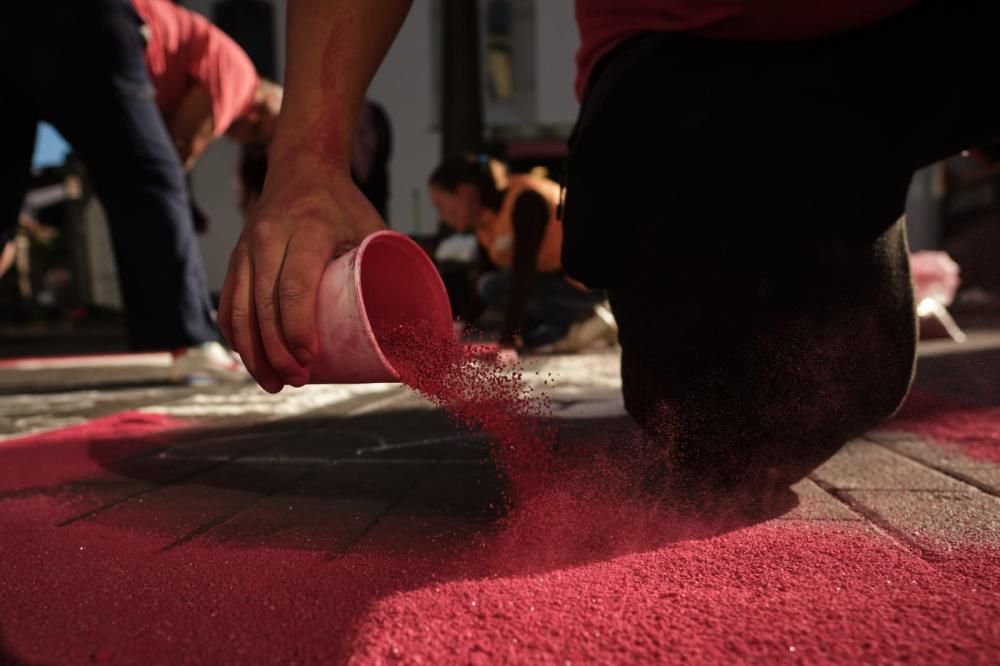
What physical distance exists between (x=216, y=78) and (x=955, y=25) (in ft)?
8.41

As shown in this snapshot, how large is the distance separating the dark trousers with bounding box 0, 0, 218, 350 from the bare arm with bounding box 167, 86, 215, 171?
0.37m

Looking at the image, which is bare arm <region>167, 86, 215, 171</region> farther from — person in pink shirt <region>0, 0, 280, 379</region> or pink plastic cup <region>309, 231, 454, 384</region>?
pink plastic cup <region>309, 231, 454, 384</region>

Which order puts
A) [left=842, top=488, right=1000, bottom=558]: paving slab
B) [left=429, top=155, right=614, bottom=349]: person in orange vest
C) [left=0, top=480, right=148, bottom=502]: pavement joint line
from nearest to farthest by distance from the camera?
[left=842, top=488, right=1000, bottom=558]: paving slab
[left=0, top=480, right=148, bottom=502]: pavement joint line
[left=429, top=155, right=614, bottom=349]: person in orange vest

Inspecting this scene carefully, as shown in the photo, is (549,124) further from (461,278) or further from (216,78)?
(216,78)

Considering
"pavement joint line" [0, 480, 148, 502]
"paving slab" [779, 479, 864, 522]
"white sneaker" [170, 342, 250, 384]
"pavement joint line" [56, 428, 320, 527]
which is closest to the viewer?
"paving slab" [779, 479, 864, 522]

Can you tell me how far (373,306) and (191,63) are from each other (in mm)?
2174

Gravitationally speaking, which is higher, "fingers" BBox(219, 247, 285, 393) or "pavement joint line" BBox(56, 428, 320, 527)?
"fingers" BBox(219, 247, 285, 393)

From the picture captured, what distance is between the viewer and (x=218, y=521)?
120cm

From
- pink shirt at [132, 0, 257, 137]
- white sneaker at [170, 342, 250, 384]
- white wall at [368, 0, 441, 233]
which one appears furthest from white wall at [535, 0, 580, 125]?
white sneaker at [170, 342, 250, 384]

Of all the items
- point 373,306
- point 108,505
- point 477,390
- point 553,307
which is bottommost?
point 553,307

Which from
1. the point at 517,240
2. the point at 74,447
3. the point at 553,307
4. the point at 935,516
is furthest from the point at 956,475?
the point at 553,307

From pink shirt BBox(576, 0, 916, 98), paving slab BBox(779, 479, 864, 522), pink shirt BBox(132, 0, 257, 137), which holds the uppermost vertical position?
pink shirt BBox(132, 0, 257, 137)

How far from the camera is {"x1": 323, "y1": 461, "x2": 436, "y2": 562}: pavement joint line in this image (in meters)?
1.03

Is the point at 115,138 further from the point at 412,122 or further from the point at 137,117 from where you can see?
the point at 412,122
